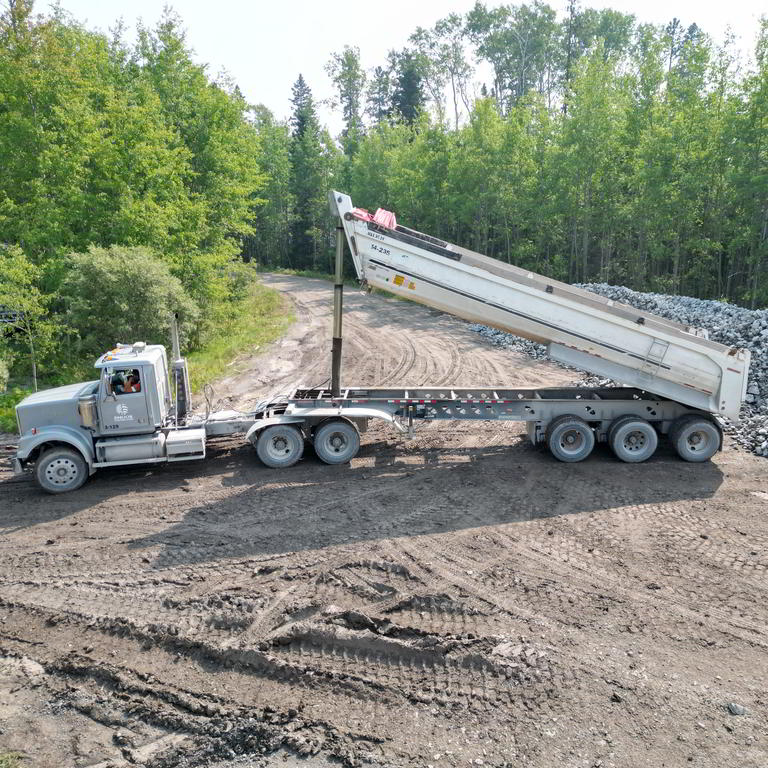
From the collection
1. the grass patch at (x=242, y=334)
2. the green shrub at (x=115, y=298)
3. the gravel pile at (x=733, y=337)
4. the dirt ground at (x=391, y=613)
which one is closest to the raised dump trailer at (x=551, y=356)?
the dirt ground at (x=391, y=613)

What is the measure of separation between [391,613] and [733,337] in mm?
14081

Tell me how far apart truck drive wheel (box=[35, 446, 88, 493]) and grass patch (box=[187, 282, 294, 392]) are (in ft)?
22.3

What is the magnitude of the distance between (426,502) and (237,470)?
3.95m

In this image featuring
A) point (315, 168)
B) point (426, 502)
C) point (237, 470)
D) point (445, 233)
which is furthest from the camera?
point (315, 168)

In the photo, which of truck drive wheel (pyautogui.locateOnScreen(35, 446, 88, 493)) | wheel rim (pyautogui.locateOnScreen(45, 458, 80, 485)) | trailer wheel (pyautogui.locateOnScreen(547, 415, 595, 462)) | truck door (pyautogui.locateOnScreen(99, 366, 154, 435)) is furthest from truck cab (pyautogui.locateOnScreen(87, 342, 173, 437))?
trailer wheel (pyautogui.locateOnScreen(547, 415, 595, 462))

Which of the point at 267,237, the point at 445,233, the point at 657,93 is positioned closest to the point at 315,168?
the point at 267,237

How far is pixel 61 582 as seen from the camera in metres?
8.43

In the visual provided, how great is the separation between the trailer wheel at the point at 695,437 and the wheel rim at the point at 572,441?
5.97 ft

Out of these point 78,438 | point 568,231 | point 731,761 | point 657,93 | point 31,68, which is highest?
point 657,93

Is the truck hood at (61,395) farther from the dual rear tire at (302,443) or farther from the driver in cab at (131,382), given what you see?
the dual rear tire at (302,443)

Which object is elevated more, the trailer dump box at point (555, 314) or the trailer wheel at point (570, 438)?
the trailer dump box at point (555, 314)

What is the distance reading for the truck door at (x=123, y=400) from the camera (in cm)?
1101

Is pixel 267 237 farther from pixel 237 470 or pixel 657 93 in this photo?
pixel 237 470

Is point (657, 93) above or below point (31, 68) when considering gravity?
above
